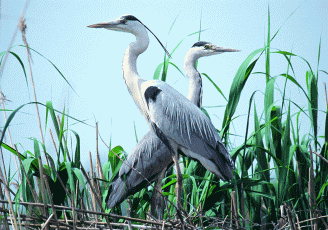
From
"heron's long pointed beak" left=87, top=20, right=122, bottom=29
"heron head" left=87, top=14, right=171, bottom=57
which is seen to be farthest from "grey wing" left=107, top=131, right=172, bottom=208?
"heron's long pointed beak" left=87, top=20, right=122, bottom=29

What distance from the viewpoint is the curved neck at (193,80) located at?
2057 mm

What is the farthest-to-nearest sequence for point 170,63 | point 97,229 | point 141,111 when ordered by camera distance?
1. point 170,63
2. point 141,111
3. point 97,229

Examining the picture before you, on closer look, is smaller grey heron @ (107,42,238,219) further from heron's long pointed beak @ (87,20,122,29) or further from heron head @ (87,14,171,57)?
heron's long pointed beak @ (87,20,122,29)

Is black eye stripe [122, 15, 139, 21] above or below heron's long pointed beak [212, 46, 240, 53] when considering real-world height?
above

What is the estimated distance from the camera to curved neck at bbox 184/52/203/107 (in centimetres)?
206

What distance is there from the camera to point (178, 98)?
5.88 feet

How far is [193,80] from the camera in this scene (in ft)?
6.87

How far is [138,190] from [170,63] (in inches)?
31.4

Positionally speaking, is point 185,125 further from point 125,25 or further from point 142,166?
point 125,25

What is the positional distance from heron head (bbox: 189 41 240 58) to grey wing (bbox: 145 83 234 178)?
1.68 ft

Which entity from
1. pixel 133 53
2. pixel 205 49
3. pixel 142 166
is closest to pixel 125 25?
pixel 133 53

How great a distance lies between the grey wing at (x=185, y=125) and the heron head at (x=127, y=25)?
0.99 ft

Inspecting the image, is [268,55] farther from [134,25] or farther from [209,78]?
[134,25]

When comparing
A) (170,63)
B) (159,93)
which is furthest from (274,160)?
(170,63)
